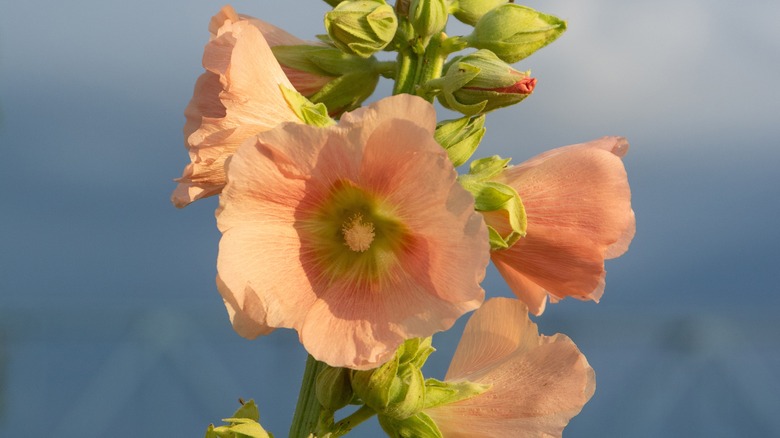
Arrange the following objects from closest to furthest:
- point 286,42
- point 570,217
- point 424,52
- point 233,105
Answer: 1. point 233,105
2. point 570,217
3. point 424,52
4. point 286,42

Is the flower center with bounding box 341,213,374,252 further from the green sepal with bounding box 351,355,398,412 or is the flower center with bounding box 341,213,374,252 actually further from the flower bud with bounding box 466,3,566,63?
the flower bud with bounding box 466,3,566,63

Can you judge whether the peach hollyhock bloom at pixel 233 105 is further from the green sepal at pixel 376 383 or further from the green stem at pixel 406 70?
the green sepal at pixel 376 383

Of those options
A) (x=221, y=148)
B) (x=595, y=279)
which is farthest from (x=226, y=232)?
(x=595, y=279)

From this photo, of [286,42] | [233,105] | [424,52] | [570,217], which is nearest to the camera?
[233,105]

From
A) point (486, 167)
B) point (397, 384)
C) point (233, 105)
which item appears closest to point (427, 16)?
point (486, 167)

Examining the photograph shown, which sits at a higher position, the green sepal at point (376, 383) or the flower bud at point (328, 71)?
the flower bud at point (328, 71)

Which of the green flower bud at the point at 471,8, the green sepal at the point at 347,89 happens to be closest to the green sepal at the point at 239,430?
the green sepal at the point at 347,89

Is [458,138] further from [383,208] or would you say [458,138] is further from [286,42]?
[286,42]
